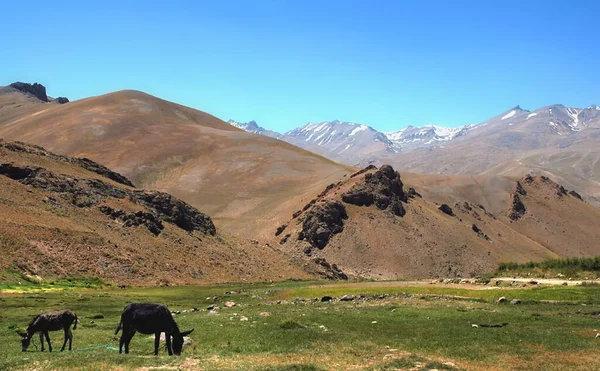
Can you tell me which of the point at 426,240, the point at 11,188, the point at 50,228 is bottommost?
the point at 426,240

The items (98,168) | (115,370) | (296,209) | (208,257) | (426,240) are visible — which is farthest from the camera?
(296,209)

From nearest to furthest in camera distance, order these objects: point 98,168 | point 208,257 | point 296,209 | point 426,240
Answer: point 208,257, point 98,168, point 426,240, point 296,209

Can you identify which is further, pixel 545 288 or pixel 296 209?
pixel 296 209

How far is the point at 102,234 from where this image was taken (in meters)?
91.1

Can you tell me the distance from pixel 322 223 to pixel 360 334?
11103cm

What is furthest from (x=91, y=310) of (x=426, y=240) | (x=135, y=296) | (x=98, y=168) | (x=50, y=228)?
(x=426, y=240)

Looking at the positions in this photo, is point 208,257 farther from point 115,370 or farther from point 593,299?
point 115,370

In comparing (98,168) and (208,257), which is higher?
(98,168)

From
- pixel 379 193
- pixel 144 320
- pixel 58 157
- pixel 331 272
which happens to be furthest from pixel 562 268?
pixel 58 157

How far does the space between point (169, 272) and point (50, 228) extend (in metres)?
19.3

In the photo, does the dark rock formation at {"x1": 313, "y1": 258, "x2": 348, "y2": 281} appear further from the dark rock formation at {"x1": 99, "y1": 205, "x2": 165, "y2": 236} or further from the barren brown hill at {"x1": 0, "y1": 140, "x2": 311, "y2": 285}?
the dark rock formation at {"x1": 99, "y1": 205, "x2": 165, "y2": 236}

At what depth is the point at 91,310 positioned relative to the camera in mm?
47375

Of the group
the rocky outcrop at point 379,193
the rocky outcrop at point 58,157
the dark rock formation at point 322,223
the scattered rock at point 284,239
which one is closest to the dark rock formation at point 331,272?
the dark rock formation at point 322,223

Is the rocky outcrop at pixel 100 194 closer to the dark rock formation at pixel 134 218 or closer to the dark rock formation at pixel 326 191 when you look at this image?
the dark rock formation at pixel 134 218
